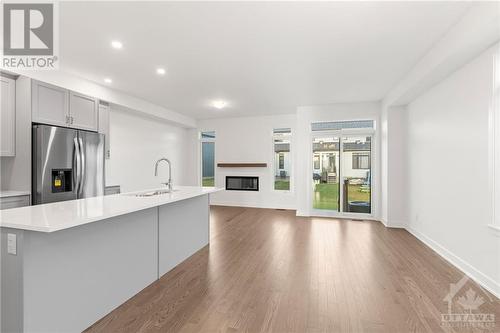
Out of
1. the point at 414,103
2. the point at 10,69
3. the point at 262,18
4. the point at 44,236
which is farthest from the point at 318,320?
the point at 10,69

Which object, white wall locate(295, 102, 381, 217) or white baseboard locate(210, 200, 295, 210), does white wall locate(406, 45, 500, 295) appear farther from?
white baseboard locate(210, 200, 295, 210)

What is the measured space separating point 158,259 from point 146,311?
0.67 meters

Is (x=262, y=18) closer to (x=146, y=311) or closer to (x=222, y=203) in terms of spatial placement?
(x=146, y=311)

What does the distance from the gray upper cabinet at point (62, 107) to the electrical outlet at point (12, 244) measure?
2.54 metres

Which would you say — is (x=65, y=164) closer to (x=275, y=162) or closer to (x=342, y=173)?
(x=275, y=162)

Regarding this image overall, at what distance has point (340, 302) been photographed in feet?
7.02

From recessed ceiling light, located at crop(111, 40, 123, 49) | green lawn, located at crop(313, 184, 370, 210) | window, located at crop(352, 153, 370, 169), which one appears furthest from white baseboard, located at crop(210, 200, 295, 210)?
recessed ceiling light, located at crop(111, 40, 123, 49)

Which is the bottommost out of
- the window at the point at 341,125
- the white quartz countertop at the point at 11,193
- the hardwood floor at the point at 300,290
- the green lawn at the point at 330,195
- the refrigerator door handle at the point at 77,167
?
the hardwood floor at the point at 300,290

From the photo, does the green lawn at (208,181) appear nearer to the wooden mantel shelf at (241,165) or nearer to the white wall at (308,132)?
the wooden mantel shelf at (241,165)

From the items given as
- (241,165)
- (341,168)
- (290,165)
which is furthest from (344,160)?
(241,165)

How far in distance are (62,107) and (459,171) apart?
5.82 meters

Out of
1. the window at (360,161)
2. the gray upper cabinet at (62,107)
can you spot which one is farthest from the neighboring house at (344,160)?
the gray upper cabinet at (62,107)

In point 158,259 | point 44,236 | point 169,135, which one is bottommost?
point 158,259

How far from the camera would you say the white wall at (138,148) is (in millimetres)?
5105
